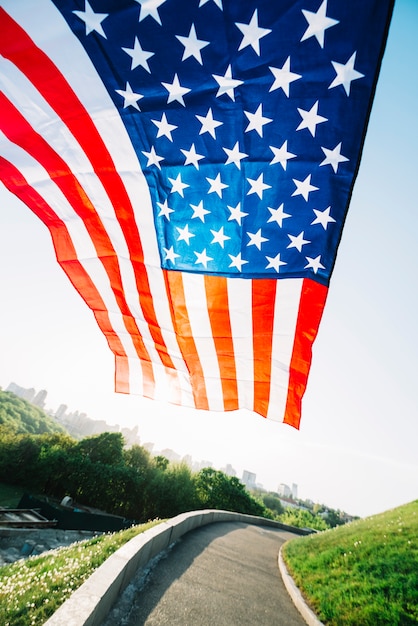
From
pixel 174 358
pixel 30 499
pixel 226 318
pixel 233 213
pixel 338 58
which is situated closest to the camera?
pixel 338 58

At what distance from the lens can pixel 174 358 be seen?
13.5ft

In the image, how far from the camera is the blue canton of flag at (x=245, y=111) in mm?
1822

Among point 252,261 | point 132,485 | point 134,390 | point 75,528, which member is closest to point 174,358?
point 134,390

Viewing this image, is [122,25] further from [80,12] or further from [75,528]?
[75,528]

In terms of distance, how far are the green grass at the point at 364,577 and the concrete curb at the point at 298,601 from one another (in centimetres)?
11

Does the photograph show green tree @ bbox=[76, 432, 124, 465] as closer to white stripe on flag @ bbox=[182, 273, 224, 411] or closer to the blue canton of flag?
white stripe on flag @ bbox=[182, 273, 224, 411]

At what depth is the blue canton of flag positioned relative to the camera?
71.7 inches

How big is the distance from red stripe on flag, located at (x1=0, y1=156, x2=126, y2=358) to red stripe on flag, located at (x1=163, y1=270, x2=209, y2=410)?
104cm

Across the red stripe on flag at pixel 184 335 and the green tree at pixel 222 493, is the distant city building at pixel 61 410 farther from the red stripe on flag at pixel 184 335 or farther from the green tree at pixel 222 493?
the red stripe on flag at pixel 184 335

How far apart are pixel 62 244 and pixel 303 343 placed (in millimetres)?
2997

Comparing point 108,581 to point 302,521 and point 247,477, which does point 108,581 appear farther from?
point 247,477

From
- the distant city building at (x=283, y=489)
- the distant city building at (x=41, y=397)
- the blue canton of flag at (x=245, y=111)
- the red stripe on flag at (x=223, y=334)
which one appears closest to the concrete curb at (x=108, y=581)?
the red stripe on flag at (x=223, y=334)

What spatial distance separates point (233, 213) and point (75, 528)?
41.5ft

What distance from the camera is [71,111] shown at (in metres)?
2.52
